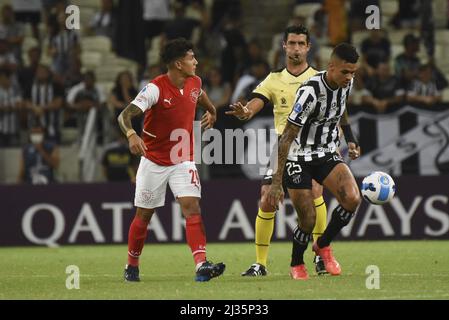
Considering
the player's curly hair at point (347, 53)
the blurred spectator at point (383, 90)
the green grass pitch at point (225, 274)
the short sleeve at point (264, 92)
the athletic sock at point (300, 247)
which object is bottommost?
the green grass pitch at point (225, 274)

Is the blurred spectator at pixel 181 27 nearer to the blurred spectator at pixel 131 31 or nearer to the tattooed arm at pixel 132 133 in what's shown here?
the blurred spectator at pixel 131 31

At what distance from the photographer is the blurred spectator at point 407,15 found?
21109 mm

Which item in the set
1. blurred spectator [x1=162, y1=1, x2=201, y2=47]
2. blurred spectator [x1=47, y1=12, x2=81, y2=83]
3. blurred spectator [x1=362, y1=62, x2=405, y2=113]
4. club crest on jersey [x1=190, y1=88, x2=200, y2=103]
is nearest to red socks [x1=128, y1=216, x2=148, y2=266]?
club crest on jersey [x1=190, y1=88, x2=200, y2=103]

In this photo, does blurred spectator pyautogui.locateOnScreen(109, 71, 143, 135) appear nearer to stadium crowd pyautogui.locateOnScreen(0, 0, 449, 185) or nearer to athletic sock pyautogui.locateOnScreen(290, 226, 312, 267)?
stadium crowd pyautogui.locateOnScreen(0, 0, 449, 185)

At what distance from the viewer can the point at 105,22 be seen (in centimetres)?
2208

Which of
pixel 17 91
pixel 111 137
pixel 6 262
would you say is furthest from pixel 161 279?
pixel 17 91

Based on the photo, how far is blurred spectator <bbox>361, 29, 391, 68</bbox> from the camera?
62.2ft

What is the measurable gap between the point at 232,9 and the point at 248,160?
15.8ft

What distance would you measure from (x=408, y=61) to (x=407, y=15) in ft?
8.19

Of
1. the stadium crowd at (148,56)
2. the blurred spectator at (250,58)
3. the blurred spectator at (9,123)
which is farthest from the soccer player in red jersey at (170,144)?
the blurred spectator at (9,123)

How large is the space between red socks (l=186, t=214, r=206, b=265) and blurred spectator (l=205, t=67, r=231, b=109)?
7973 mm

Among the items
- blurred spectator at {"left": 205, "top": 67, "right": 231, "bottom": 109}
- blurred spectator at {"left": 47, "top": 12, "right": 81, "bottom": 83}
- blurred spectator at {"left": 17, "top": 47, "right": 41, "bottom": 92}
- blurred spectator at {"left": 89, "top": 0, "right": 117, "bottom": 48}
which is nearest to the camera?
blurred spectator at {"left": 205, "top": 67, "right": 231, "bottom": 109}

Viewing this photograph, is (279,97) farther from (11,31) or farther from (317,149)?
(11,31)

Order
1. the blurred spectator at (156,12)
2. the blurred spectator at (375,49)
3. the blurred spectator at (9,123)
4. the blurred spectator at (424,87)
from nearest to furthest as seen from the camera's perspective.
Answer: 1. the blurred spectator at (424,87)
2. the blurred spectator at (375,49)
3. the blurred spectator at (9,123)
4. the blurred spectator at (156,12)
